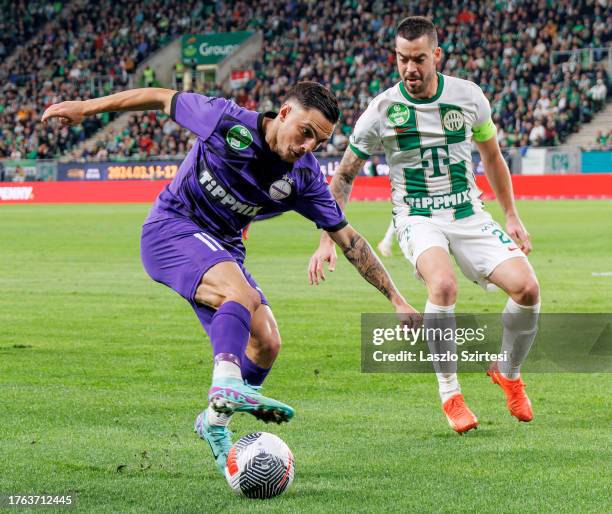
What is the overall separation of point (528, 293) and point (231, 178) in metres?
2.35

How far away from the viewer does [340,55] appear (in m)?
47.6

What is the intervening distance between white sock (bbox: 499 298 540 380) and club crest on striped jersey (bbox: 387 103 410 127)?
1.42 meters

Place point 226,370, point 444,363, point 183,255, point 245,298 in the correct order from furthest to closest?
1. point 444,363
2. point 183,255
3. point 245,298
4. point 226,370

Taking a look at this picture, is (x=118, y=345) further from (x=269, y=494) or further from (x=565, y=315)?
(x=269, y=494)

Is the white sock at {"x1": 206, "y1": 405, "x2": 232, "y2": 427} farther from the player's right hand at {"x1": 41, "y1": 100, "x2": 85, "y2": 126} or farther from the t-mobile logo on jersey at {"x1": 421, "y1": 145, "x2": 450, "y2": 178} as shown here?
the t-mobile logo on jersey at {"x1": 421, "y1": 145, "x2": 450, "y2": 178}

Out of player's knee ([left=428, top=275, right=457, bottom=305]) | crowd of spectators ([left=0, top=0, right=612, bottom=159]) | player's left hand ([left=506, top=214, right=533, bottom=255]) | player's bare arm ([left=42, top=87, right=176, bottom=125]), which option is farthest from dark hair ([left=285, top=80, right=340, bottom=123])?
crowd of spectators ([left=0, top=0, right=612, bottom=159])

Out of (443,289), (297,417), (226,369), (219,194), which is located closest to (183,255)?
(219,194)

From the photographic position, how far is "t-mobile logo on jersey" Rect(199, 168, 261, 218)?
19.8 ft

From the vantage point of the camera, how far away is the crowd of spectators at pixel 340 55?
40125mm

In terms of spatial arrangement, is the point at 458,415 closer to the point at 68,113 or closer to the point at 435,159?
the point at 435,159

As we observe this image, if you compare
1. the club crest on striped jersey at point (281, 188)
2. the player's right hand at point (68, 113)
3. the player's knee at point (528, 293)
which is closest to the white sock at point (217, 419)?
the club crest on striped jersey at point (281, 188)

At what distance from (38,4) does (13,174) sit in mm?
18664

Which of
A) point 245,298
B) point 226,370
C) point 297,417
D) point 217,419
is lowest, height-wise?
point 297,417

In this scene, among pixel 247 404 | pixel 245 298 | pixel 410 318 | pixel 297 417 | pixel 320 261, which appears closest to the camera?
pixel 247 404
